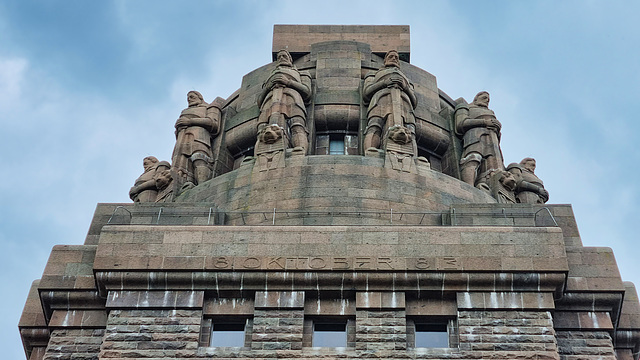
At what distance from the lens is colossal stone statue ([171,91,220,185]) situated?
3872 cm

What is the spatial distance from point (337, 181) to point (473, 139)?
334 inches

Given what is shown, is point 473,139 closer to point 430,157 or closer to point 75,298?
point 430,157

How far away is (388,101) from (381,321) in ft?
38.1

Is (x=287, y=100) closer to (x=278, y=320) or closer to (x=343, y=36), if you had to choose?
(x=343, y=36)

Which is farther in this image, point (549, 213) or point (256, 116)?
point (256, 116)

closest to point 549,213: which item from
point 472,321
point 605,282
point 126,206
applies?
point 605,282

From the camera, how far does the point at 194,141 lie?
131 ft

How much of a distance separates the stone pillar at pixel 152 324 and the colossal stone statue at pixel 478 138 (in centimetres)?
1293

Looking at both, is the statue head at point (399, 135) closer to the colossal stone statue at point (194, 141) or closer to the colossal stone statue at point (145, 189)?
the colossal stone statue at point (194, 141)

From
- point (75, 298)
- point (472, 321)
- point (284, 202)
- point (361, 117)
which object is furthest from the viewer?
point (361, 117)

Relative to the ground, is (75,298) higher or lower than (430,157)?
lower

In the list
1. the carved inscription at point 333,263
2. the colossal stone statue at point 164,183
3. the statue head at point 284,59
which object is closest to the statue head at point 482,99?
the statue head at point 284,59

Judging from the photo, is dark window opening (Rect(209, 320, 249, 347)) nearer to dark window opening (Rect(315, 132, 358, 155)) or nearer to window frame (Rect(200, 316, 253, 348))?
window frame (Rect(200, 316, 253, 348))

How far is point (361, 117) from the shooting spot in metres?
39.7
